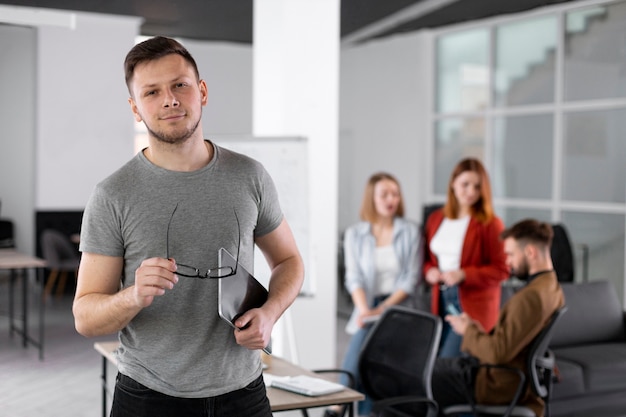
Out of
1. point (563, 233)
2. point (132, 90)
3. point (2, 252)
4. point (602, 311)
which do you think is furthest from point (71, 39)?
point (563, 233)

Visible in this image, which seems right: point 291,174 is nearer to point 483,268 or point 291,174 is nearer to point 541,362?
point 483,268

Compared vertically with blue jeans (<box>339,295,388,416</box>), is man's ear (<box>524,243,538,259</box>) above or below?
above

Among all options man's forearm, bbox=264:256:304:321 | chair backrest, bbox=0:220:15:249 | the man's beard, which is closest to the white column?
chair backrest, bbox=0:220:15:249

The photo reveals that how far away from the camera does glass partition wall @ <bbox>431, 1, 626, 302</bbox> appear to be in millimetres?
7441

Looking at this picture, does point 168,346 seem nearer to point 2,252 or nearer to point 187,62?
point 187,62

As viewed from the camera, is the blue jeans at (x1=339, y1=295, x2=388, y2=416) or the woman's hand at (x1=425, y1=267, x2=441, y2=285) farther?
the woman's hand at (x1=425, y1=267, x2=441, y2=285)

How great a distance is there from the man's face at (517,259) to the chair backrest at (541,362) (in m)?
0.30

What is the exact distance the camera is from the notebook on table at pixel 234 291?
1.61 m

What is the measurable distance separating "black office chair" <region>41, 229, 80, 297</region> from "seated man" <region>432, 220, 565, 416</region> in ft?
6.65

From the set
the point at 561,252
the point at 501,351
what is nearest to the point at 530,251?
the point at 501,351

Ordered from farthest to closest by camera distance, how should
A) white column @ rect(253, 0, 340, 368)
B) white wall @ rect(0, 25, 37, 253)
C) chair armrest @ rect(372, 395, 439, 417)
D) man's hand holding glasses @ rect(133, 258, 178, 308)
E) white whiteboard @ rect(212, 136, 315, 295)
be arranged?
white column @ rect(253, 0, 340, 368) → white whiteboard @ rect(212, 136, 315, 295) → white wall @ rect(0, 25, 37, 253) → chair armrest @ rect(372, 395, 439, 417) → man's hand holding glasses @ rect(133, 258, 178, 308)

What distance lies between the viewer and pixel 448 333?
4.34 metres

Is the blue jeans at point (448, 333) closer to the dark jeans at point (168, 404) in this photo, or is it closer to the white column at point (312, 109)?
the white column at point (312, 109)

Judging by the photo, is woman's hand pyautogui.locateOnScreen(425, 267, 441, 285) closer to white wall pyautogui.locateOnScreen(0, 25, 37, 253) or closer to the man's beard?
white wall pyautogui.locateOnScreen(0, 25, 37, 253)
